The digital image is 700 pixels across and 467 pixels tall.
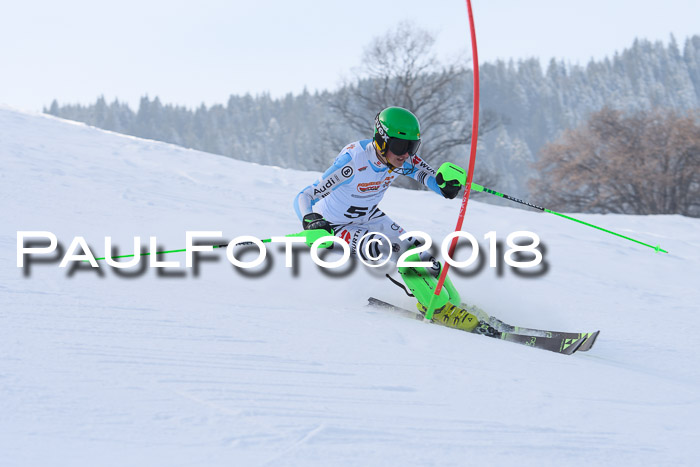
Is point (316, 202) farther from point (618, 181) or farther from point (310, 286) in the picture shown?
point (618, 181)

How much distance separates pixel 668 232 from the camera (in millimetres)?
9945

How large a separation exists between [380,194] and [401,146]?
50 cm

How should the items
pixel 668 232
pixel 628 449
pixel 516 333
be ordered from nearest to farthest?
pixel 628 449 < pixel 516 333 < pixel 668 232

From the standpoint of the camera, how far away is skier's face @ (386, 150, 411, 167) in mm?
4359

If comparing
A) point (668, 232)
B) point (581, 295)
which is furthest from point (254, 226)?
point (668, 232)

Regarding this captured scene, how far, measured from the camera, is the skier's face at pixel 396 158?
14.3ft

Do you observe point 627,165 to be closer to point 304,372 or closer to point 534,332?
point 534,332

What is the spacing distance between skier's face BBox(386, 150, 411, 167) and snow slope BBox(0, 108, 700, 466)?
1.05 m

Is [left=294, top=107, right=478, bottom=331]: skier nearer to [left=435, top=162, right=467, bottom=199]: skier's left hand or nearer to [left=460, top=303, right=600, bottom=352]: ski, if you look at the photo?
[left=435, top=162, right=467, bottom=199]: skier's left hand

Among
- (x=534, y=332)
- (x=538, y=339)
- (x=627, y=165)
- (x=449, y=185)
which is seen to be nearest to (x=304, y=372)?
(x=538, y=339)

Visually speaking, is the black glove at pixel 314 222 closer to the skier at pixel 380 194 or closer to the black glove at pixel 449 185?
the skier at pixel 380 194

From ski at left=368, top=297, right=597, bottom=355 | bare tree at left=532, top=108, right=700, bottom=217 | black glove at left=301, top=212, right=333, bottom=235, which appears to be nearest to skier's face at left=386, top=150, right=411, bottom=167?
black glove at left=301, top=212, right=333, bottom=235

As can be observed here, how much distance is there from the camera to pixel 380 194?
4668mm

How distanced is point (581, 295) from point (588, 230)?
3703mm
